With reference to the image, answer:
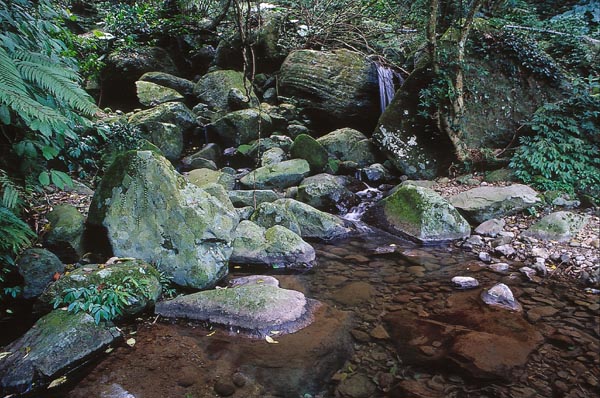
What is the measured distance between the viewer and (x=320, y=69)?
388 inches

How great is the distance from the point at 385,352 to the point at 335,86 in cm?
782

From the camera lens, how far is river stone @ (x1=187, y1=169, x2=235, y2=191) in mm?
6980

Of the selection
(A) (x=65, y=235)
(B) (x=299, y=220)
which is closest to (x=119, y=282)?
(A) (x=65, y=235)

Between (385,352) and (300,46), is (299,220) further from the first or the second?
(300,46)

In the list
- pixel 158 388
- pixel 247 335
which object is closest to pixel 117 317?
pixel 158 388

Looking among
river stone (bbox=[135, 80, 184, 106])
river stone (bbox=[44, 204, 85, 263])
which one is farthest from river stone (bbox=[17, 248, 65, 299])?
river stone (bbox=[135, 80, 184, 106])

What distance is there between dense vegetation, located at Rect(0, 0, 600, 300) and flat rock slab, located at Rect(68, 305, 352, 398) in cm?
124

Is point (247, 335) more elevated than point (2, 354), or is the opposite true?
point (2, 354)

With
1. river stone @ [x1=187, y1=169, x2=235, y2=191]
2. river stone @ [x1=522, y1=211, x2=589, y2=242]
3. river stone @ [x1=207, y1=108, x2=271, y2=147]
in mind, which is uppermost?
river stone @ [x1=207, y1=108, x2=271, y2=147]

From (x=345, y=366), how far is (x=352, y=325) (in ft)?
1.88

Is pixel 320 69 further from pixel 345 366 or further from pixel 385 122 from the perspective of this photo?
pixel 345 366

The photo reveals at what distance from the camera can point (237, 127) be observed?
9.00m

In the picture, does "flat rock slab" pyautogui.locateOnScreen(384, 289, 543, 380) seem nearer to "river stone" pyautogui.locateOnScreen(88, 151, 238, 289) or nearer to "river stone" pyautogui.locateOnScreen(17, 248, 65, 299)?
"river stone" pyautogui.locateOnScreen(88, 151, 238, 289)

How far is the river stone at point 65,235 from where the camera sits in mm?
3672
